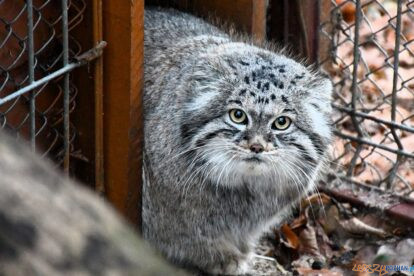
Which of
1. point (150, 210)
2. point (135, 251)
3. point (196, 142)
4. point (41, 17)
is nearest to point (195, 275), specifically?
point (150, 210)

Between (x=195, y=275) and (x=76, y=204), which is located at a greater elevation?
(x=76, y=204)

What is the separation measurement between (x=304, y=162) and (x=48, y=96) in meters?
1.16

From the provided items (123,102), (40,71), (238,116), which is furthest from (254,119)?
(40,71)

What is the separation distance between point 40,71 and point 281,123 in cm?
106

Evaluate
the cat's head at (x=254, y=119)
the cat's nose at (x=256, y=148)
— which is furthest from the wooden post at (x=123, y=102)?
the cat's nose at (x=256, y=148)

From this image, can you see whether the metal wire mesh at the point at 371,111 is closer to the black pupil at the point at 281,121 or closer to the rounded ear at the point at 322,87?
the rounded ear at the point at 322,87

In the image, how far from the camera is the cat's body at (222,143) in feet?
12.3

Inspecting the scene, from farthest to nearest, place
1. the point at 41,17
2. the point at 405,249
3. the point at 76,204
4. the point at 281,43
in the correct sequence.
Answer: the point at 281,43 < the point at 405,249 < the point at 41,17 < the point at 76,204

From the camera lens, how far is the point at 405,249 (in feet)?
14.4

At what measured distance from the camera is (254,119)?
3715mm

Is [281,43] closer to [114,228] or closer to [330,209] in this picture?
[330,209]

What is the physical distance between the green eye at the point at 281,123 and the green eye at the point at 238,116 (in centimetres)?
13

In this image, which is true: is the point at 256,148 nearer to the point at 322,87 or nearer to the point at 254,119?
the point at 254,119

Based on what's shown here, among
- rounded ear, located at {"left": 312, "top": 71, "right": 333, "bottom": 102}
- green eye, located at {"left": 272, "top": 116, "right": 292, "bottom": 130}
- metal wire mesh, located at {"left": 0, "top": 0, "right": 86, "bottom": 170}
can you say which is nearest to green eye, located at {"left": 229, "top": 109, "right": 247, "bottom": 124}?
green eye, located at {"left": 272, "top": 116, "right": 292, "bottom": 130}
